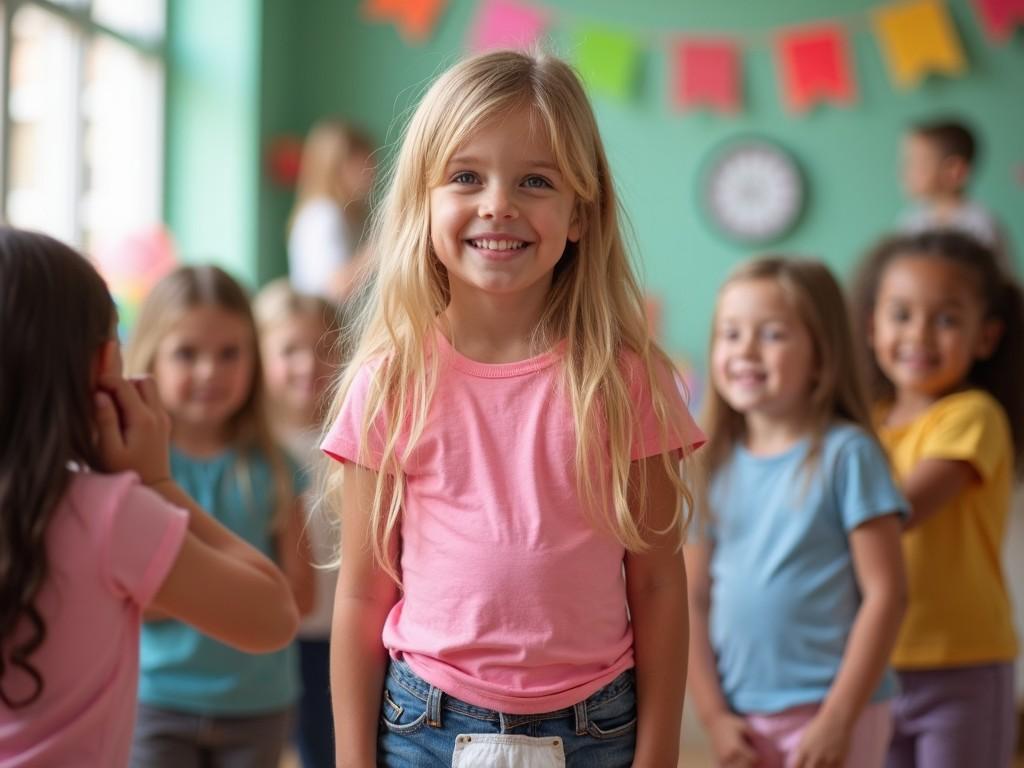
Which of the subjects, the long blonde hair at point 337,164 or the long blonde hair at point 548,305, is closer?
the long blonde hair at point 548,305

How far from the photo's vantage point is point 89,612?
3.75 feet

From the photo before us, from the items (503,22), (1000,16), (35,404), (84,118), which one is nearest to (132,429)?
(35,404)

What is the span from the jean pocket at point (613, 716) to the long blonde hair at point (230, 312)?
881mm

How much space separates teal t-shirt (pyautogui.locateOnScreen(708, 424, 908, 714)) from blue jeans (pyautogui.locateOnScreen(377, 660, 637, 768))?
0.48 metres

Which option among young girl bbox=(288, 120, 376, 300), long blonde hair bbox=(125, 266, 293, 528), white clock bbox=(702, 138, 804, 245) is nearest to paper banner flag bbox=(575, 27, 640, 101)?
white clock bbox=(702, 138, 804, 245)

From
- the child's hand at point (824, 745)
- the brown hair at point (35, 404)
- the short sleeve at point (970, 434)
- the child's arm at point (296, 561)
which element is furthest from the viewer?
the child's arm at point (296, 561)

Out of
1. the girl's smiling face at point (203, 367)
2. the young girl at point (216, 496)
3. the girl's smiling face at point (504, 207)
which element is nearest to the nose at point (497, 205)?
the girl's smiling face at point (504, 207)

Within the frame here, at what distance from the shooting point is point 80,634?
3.73ft

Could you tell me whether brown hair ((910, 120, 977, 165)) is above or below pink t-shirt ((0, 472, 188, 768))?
above

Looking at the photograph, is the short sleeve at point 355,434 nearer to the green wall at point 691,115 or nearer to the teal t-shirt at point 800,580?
the teal t-shirt at point 800,580

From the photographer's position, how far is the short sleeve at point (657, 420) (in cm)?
131

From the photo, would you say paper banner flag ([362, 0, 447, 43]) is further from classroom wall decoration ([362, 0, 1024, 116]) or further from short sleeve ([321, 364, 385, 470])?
short sleeve ([321, 364, 385, 470])

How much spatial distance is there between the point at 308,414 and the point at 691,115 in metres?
3.13

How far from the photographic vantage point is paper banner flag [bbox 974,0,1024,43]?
4879 millimetres
